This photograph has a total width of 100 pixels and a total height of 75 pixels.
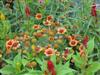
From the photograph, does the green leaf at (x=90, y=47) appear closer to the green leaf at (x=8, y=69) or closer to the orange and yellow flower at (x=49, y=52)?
the orange and yellow flower at (x=49, y=52)

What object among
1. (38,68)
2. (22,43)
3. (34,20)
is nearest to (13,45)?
(22,43)

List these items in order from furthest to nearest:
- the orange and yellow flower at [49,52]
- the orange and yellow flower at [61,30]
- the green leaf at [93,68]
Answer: the orange and yellow flower at [61,30], the orange and yellow flower at [49,52], the green leaf at [93,68]

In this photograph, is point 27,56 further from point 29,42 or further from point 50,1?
point 50,1

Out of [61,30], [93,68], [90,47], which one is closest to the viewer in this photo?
[93,68]

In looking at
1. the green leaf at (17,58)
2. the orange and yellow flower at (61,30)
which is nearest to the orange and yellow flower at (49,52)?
the green leaf at (17,58)

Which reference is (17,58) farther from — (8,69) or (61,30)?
(61,30)

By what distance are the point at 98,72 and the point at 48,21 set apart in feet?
2.37

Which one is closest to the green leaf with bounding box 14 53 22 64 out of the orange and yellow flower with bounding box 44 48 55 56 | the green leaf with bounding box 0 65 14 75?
the green leaf with bounding box 0 65 14 75

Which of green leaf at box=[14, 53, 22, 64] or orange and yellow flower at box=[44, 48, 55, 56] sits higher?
orange and yellow flower at box=[44, 48, 55, 56]

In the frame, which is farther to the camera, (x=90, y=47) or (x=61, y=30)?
(x=61, y=30)

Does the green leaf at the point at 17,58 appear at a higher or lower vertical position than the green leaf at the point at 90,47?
lower

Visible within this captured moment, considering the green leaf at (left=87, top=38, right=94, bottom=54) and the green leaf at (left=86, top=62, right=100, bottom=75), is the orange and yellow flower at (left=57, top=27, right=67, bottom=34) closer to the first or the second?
the green leaf at (left=87, top=38, right=94, bottom=54)

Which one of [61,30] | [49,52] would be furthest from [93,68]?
[61,30]

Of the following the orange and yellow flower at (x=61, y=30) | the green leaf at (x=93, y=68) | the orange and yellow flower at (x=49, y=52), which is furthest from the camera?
the orange and yellow flower at (x=61, y=30)
